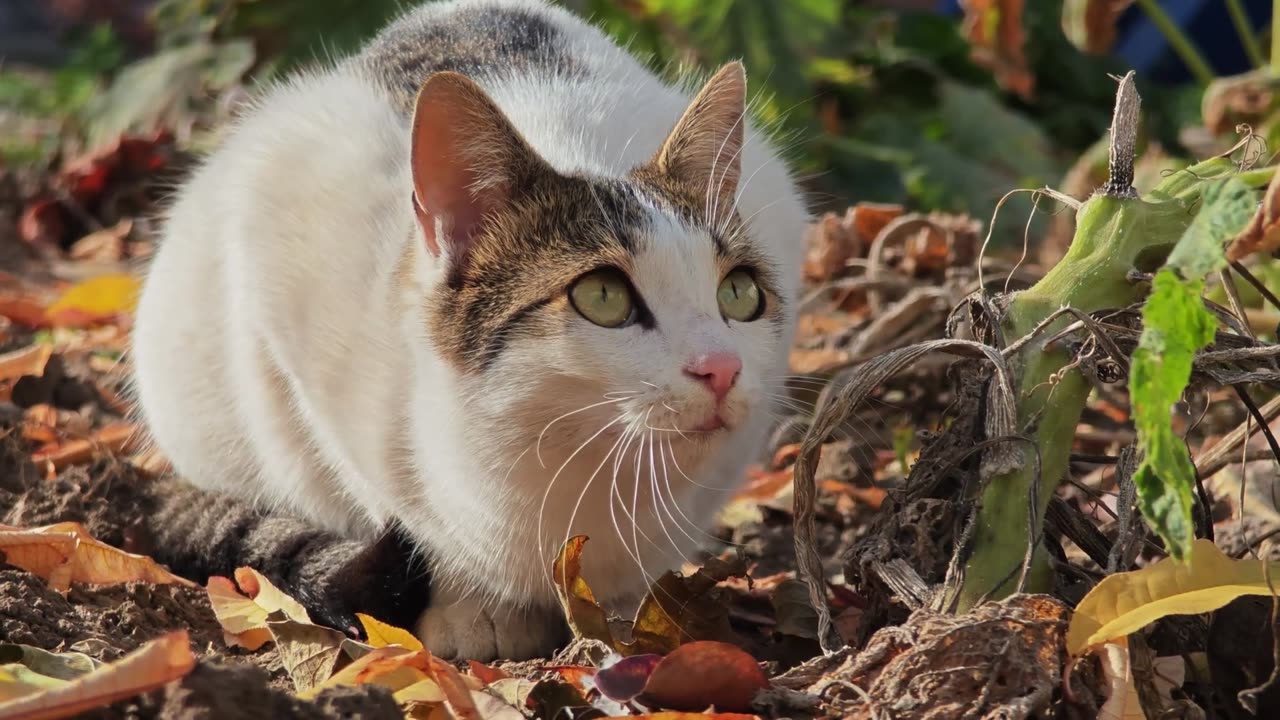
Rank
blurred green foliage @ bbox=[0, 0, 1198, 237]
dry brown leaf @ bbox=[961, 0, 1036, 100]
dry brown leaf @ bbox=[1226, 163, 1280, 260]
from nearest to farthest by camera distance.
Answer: dry brown leaf @ bbox=[1226, 163, 1280, 260] → dry brown leaf @ bbox=[961, 0, 1036, 100] → blurred green foliage @ bbox=[0, 0, 1198, 237]

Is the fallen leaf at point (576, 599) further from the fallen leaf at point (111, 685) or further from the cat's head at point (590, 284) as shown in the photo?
the fallen leaf at point (111, 685)

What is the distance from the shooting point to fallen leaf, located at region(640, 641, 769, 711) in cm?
162

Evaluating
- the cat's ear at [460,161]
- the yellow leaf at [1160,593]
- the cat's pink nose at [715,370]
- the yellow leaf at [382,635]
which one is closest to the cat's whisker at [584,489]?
the cat's pink nose at [715,370]

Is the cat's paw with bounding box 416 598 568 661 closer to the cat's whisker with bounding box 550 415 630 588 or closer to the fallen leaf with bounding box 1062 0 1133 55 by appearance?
the cat's whisker with bounding box 550 415 630 588

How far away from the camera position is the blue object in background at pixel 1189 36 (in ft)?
21.8

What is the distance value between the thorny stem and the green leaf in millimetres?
373

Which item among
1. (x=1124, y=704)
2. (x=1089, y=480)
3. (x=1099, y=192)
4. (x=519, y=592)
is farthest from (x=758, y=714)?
(x=1089, y=480)

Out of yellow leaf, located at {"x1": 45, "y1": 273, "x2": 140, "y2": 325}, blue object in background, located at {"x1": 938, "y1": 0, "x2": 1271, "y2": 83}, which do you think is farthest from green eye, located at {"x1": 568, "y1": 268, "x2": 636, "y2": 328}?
blue object in background, located at {"x1": 938, "y1": 0, "x2": 1271, "y2": 83}

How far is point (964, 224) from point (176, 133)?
3087 millimetres

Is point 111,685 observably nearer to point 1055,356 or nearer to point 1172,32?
point 1055,356

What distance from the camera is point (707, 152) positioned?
2.15 meters

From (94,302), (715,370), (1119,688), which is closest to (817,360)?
(715,370)

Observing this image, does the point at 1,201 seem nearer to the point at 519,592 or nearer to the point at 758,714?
the point at 519,592

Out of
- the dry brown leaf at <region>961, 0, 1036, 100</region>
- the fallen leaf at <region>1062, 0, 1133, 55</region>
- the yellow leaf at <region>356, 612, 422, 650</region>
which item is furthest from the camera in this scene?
the dry brown leaf at <region>961, 0, 1036, 100</region>
